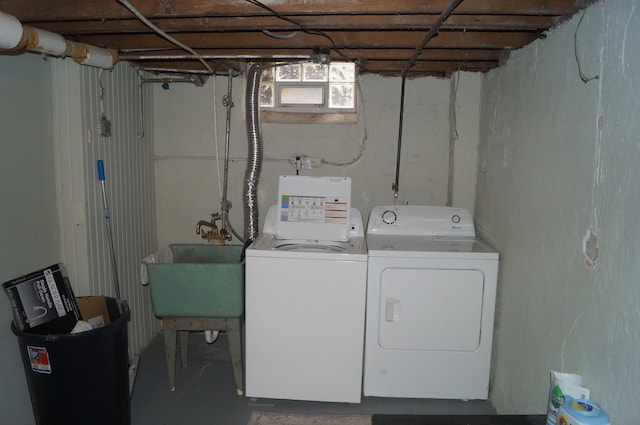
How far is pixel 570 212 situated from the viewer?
1659 millimetres

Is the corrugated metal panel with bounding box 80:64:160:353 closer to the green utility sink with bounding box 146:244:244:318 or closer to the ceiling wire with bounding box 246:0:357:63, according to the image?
the green utility sink with bounding box 146:244:244:318

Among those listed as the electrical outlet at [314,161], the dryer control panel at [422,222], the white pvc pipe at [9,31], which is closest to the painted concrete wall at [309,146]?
the electrical outlet at [314,161]

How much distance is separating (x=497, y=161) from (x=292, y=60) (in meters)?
1.42

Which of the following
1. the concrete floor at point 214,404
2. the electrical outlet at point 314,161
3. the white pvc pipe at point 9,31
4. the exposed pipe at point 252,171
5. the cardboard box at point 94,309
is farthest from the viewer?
the electrical outlet at point 314,161

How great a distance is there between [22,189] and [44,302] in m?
0.56

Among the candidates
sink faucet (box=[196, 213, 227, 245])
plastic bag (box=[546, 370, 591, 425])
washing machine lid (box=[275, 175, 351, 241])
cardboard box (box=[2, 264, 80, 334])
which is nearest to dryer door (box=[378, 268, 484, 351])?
washing machine lid (box=[275, 175, 351, 241])

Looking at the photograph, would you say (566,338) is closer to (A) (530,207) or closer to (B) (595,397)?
(B) (595,397)

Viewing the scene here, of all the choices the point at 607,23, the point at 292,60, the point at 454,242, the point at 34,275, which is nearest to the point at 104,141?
the point at 34,275

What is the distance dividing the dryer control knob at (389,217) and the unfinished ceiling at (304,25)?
0.95 m

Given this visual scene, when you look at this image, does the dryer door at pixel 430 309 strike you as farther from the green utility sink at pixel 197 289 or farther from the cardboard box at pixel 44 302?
the cardboard box at pixel 44 302

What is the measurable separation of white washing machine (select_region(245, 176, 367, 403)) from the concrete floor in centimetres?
9

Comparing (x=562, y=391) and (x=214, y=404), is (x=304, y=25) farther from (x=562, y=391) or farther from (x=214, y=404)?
(x=214, y=404)

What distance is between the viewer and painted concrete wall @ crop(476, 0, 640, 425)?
1301mm

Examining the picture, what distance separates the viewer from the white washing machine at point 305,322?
2445 mm
